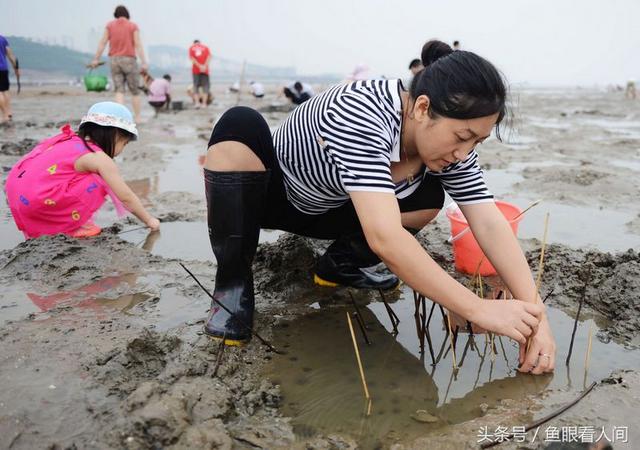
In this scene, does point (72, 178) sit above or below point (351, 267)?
above

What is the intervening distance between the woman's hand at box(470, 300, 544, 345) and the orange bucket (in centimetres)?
112

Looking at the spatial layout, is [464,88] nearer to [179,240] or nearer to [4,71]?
[179,240]

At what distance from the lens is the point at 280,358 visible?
2146 millimetres

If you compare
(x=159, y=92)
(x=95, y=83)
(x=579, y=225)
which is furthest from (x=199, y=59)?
(x=579, y=225)

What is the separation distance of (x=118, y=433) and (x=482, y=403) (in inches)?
49.5

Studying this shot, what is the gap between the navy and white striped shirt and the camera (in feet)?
5.74

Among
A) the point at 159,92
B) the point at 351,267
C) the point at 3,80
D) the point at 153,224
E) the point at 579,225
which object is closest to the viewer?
the point at 351,267

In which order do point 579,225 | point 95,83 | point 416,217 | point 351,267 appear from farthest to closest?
1. point 95,83
2. point 579,225
3. point 351,267
4. point 416,217

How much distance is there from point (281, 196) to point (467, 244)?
1.24 meters

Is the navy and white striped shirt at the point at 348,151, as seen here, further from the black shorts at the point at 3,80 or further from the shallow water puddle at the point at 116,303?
the black shorts at the point at 3,80

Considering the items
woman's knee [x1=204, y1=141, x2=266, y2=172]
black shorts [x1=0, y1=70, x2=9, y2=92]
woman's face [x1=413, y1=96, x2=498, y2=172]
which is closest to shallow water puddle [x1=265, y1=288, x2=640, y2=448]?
woman's knee [x1=204, y1=141, x2=266, y2=172]

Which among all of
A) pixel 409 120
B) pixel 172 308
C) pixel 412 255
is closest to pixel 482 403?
pixel 412 255

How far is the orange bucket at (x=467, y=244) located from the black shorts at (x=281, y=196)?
0.47 m

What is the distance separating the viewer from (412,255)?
169 centimetres
